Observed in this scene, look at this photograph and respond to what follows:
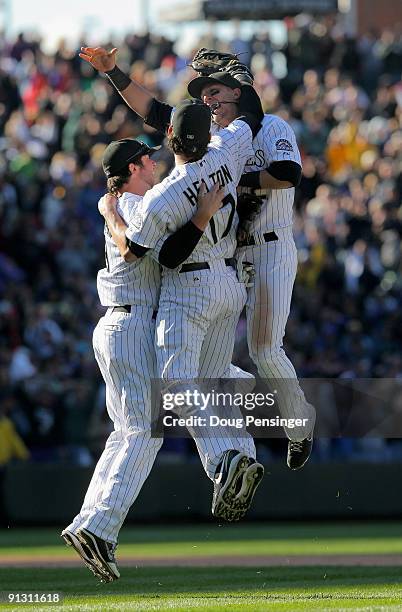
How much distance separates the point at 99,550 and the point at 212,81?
9.43 ft

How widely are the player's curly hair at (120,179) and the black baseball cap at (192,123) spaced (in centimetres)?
51

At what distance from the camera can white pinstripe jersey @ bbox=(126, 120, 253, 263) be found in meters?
8.67

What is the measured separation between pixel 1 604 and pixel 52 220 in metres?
10.2

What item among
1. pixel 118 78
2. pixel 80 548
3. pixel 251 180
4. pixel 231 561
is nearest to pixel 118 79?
pixel 118 78

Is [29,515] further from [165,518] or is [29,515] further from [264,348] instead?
[264,348]

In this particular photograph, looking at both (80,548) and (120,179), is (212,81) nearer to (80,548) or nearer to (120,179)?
(120,179)

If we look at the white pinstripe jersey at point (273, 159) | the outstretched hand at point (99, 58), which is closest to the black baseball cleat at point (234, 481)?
the white pinstripe jersey at point (273, 159)

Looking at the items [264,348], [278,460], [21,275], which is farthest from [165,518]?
[264,348]

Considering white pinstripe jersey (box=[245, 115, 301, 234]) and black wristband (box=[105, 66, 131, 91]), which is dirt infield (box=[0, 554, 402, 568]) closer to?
white pinstripe jersey (box=[245, 115, 301, 234])

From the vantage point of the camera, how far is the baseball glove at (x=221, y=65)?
30.7ft

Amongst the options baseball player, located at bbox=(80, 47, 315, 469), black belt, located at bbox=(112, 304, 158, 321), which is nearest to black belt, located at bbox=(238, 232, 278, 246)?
baseball player, located at bbox=(80, 47, 315, 469)

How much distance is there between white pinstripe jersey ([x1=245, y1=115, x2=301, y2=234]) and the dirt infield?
10.9ft

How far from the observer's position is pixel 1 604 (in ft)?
28.4

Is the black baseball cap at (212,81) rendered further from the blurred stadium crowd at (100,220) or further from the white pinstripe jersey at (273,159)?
the blurred stadium crowd at (100,220)
